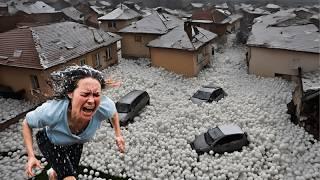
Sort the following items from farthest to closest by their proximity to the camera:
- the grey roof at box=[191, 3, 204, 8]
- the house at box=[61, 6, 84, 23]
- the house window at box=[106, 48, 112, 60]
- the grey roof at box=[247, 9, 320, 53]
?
the grey roof at box=[191, 3, 204, 8]
the house at box=[61, 6, 84, 23]
the house window at box=[106, 48, 112, 60]
the grey roof at box=[247, 9, 320, 53]

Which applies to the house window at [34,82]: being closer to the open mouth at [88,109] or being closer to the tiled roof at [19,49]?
the tiled roof at [19,49]

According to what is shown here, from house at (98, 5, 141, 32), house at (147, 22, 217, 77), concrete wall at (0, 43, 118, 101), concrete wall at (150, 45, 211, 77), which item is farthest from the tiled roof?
house at (98, 5, 141, 32)

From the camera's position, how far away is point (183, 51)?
25.8 m

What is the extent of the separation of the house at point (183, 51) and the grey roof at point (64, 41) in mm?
4510

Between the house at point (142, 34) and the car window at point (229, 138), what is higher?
the house at point (142, 34)

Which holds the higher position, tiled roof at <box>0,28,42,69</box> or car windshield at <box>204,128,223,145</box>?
tiled roof at <box>0,28,42,69</box>

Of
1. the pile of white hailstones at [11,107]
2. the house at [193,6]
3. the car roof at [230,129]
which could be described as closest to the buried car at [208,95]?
the car roof at [230,129]

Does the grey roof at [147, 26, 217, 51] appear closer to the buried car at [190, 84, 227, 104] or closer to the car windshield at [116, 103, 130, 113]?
the buried car at [190, 84, 227, 104]

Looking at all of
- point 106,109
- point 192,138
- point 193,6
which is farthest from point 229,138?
point 193,6

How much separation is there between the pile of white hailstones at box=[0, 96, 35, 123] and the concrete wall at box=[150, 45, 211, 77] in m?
11.1

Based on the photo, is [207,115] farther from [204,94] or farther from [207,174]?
[207,174]

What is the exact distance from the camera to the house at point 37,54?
20.6m

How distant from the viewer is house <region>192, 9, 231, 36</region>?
3747 cm

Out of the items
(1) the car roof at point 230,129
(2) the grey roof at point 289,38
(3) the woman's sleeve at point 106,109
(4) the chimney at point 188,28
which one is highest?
(3) the woman's sleeve at point 106,109
